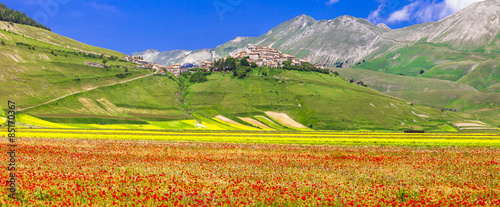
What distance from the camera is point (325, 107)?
198 metres

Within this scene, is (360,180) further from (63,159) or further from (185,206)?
(63,159)

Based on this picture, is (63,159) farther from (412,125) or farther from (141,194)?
(412,125)

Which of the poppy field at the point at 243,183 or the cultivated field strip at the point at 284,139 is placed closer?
the poppy field at the point at 243,183

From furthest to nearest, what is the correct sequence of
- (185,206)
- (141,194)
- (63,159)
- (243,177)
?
(63,159) < (243,177) < (141,194) < (185,206)

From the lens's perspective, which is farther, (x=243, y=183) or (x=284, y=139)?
(x=284, y=139)

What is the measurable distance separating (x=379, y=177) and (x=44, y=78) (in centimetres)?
21345

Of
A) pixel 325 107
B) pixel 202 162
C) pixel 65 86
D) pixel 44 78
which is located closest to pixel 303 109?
pixel 325 107

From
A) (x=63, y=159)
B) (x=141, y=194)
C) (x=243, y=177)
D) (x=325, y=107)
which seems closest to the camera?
(x=141, y=194)

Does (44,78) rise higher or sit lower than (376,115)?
higher

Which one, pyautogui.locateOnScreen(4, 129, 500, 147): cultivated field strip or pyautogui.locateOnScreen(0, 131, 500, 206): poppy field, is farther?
pyautogui.locateOnScreen(4, 129, 500, 147): cultivated field strip

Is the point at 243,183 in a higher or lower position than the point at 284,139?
higher

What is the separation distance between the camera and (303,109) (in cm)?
19850

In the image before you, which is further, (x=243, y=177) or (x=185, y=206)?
(x=243, y=177)

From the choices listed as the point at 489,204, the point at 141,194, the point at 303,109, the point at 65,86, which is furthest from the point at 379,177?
the point at 65,86
